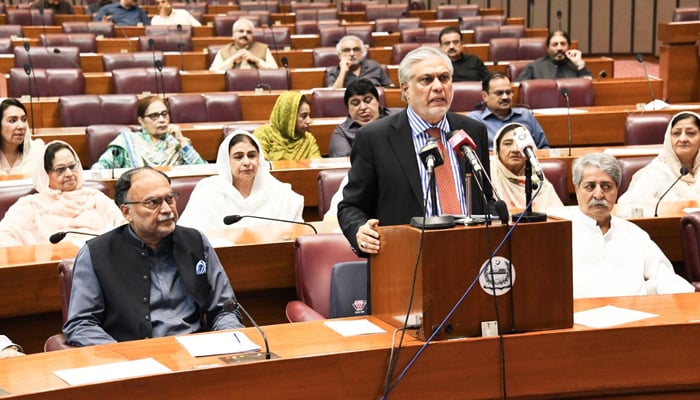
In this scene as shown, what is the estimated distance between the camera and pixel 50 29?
960cm

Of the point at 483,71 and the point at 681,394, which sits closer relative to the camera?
the point at 681,394

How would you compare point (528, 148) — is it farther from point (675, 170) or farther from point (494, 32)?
point (494, 32)

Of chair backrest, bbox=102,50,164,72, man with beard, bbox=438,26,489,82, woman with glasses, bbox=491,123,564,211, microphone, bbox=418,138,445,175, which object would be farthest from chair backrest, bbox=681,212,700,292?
chair backrest, bbox=102,50,164,72

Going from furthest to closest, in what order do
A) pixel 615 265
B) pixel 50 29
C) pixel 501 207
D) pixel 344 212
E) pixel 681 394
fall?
1. pixel 50 29
2. pixel 615 265
3. pixel 344 212
4. pixel 681 394
5. pixel 501 207

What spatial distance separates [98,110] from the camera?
19.9 feet

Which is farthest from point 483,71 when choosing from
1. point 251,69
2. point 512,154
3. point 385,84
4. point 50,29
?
point 50,29

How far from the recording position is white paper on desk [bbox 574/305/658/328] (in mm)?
2242

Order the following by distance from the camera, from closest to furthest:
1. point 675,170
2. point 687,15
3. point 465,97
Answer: point 675,170 < point 465,97 < point 687,15

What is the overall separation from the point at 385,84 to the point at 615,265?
4195mm

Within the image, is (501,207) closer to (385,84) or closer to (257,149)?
(257,149)

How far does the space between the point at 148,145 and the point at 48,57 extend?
9.57ft

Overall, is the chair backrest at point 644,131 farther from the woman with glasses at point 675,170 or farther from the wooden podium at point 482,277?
the wooden podium at point 482,277

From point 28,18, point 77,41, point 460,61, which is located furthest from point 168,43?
point 460,61

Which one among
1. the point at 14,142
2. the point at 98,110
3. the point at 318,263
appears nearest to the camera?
the point at 318,263
